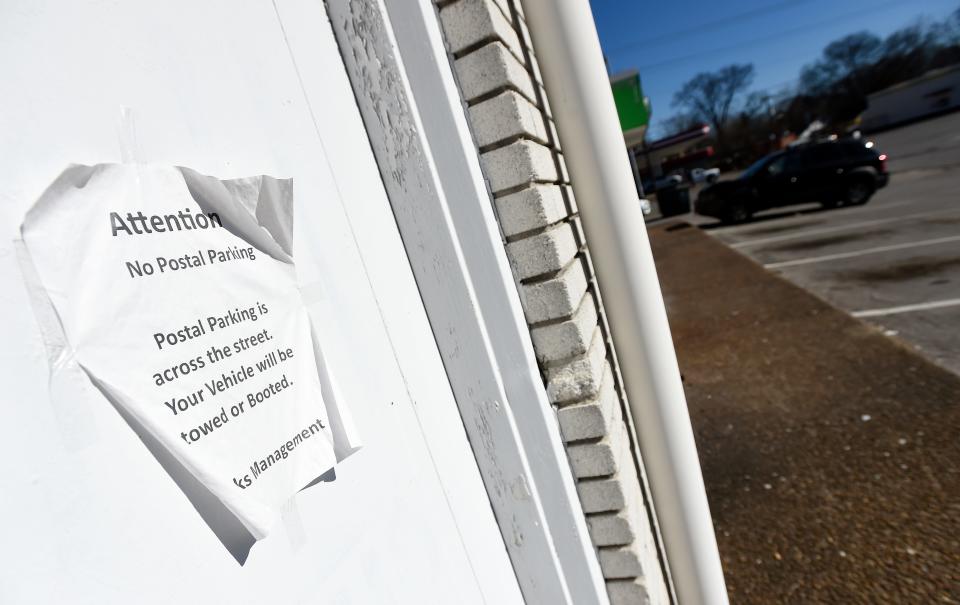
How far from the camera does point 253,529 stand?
0.74 meters

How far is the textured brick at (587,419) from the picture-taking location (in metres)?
1.48

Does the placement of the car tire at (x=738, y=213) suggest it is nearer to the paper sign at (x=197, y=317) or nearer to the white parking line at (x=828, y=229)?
the white parking line at (x=828, y=229)

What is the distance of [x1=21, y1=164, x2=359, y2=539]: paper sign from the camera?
0.59 metres

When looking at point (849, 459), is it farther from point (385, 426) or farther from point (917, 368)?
point (385, 426)

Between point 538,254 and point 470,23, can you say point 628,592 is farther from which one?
point 470,23

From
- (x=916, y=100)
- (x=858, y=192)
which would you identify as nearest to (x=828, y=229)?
(x=858, y=192)

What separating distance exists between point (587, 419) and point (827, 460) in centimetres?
265

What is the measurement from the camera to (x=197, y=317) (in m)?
0.72

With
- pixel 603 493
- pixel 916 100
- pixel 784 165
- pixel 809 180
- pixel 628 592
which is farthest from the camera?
pixel 916 100

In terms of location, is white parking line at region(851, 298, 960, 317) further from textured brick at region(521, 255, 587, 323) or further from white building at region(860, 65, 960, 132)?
white building at region(860, 65, 960, 132)

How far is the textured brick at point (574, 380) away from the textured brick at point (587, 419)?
0.09 ft

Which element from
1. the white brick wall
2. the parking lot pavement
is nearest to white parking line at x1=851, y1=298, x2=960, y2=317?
the parking lot pavement

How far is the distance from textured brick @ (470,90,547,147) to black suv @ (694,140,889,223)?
15.1 meters

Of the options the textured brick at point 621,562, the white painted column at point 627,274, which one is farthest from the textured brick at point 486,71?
the textured brick at point 621,562
